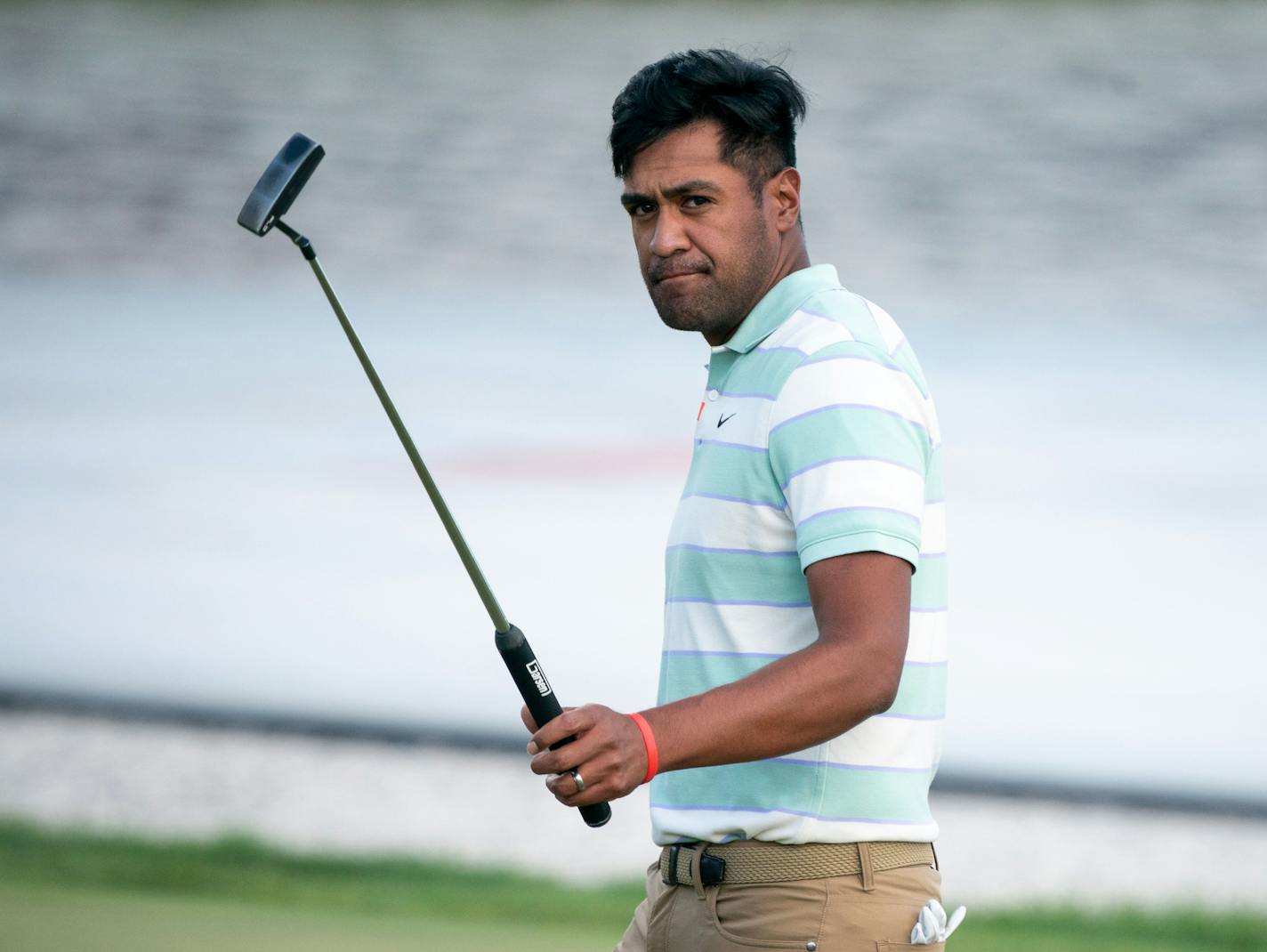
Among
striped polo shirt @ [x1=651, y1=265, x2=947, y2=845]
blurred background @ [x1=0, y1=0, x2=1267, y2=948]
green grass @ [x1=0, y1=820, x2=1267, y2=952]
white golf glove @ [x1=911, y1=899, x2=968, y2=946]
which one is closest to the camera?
striped polo shirt @ [x1=651, y1=265, x2=947, y2=845]

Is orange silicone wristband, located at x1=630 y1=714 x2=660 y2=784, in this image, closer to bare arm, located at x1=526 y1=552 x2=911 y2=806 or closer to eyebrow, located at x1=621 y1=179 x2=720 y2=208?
bare arm, located at x1=526 y1=552 x2=911 y2=806

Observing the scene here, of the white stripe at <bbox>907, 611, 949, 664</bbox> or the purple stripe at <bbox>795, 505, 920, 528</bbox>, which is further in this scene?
the white stripe at <bbox>907, 611, 949, 664</bbox>

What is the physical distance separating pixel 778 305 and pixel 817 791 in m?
0.43

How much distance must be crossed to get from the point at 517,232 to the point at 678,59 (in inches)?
129

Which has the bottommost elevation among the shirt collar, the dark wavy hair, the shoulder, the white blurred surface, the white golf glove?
the white golf glove

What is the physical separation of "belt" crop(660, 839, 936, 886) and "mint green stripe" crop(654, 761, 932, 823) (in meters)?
0.03

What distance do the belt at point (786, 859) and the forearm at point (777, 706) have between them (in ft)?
0.63

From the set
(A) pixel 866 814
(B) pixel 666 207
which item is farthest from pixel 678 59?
(A) pixel 866 814

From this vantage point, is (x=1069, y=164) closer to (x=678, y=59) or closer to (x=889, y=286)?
(x=889, y=286)

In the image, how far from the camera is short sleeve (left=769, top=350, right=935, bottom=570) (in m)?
1.21

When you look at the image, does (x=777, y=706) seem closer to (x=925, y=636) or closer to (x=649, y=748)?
(x=649, y=748)

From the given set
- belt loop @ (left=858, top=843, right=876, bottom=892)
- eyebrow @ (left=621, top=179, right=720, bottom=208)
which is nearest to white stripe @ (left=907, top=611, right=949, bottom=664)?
belt loop @ (left=858, top=843, right=876, bottom=892)

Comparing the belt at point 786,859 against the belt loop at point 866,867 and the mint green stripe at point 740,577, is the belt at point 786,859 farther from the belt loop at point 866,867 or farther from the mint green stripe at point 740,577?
the mint green stripe at point 740,577

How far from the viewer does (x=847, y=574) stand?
3.95ft
